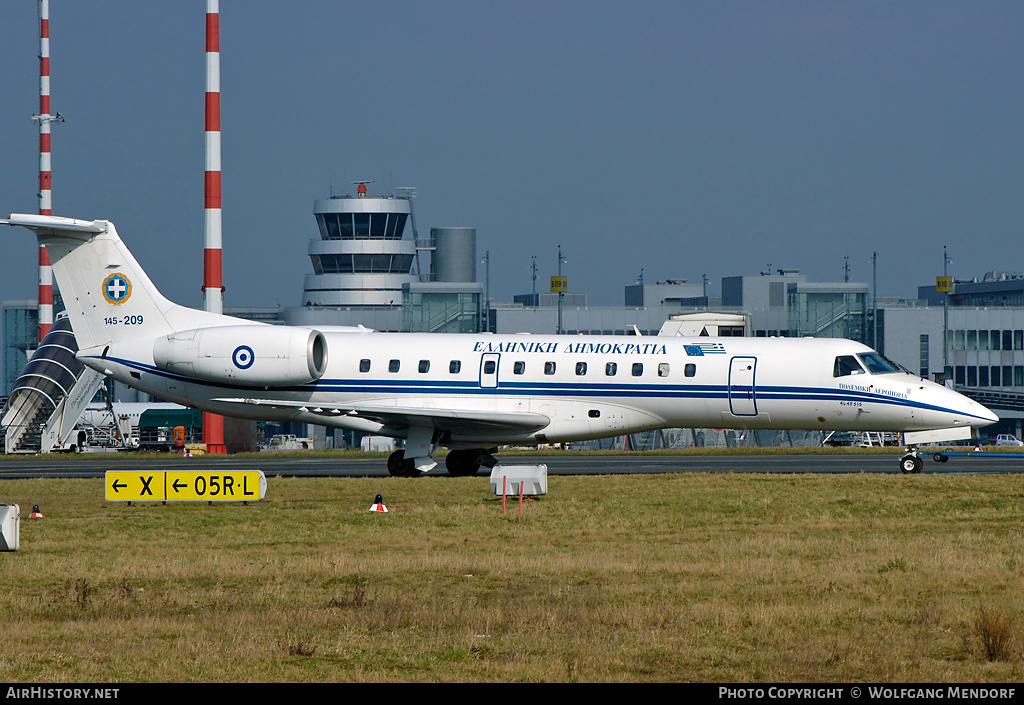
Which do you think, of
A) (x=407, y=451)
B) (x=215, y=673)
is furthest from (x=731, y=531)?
(x=407, y=451)

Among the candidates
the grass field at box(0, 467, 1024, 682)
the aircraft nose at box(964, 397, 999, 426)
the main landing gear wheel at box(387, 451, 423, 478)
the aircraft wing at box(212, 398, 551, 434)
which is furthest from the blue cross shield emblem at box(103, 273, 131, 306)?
the aircraft nose at box(964, 397, 999, 426)

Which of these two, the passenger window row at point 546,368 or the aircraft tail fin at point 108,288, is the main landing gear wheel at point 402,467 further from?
the aircraft tail fin at point 108,288

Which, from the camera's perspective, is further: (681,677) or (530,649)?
(530,649)

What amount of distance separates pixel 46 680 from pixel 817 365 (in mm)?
22466

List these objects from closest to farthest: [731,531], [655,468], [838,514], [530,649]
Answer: [530,649]
[731,531]
[838,514]
[655,468]

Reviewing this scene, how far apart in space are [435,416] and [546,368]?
10.1 feet

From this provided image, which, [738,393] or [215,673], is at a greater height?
[738,393]

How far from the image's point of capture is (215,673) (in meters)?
9.92

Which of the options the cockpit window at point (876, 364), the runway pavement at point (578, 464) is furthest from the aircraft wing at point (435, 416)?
the cockpit window at point (876, 364)

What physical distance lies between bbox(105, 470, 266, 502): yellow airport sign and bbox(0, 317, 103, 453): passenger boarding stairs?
4036 cm

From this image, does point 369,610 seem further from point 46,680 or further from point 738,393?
point 738,393

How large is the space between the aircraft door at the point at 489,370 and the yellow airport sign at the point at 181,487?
826 cm

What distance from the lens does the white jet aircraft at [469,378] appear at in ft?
95.5

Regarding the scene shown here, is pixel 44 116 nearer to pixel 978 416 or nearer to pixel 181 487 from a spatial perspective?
pixel 181 487
